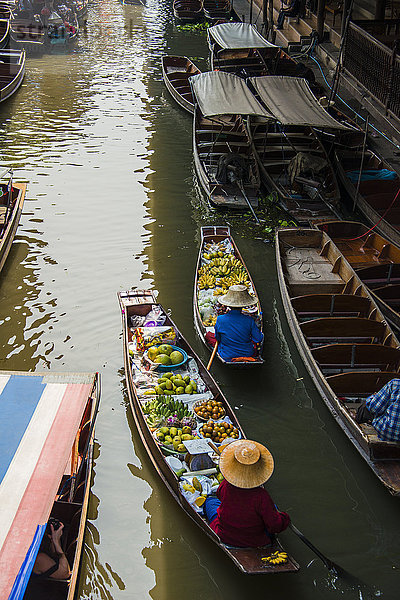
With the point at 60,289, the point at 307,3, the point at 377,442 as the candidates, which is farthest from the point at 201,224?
the point at 307,3

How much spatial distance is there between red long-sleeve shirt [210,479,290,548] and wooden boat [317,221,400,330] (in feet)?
14.5

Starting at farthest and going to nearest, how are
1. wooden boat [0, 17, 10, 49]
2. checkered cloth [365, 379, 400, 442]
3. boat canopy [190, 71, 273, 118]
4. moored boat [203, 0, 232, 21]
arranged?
moored boat [203, 0, 232, 21] < wooden boat [0, 17, 10, 49] < boat canopy [190, 71, 273, 118] < checkered cloth [365, 379, 400, 442]

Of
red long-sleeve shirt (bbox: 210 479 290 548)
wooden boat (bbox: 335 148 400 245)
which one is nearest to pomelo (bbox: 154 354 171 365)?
red long-sleeve shirt (bbox: 210 479 290 548)

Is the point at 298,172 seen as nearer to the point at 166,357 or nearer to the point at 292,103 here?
the point at 292,103

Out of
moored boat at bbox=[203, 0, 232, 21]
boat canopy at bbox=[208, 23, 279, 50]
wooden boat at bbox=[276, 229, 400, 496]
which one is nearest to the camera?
wooden boat at bbox=[276, 229, 400, 496]

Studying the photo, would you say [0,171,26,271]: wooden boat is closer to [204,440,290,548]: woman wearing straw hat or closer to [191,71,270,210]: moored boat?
[191,71,270,210]: moored boat

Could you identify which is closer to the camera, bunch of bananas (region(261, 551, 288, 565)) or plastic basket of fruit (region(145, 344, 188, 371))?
bunch of bananas (region(261, 551, 288, 565))

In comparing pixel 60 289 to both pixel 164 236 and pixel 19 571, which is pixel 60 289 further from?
pixel 19 571

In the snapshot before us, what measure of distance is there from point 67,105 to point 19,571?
16515 mm

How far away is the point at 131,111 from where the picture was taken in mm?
18516

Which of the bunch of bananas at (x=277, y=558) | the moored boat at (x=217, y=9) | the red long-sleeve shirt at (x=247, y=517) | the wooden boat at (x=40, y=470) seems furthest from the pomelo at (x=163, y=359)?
the moored boat at (x=217, y=9)

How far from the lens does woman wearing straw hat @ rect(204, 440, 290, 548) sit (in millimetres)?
5078

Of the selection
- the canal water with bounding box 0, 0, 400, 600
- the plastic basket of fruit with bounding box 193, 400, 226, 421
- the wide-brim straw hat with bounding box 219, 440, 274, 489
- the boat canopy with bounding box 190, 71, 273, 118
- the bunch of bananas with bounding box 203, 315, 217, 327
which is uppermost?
the boat canopy with bounding box 190, 71, 273, 118

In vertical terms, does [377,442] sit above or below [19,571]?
below
